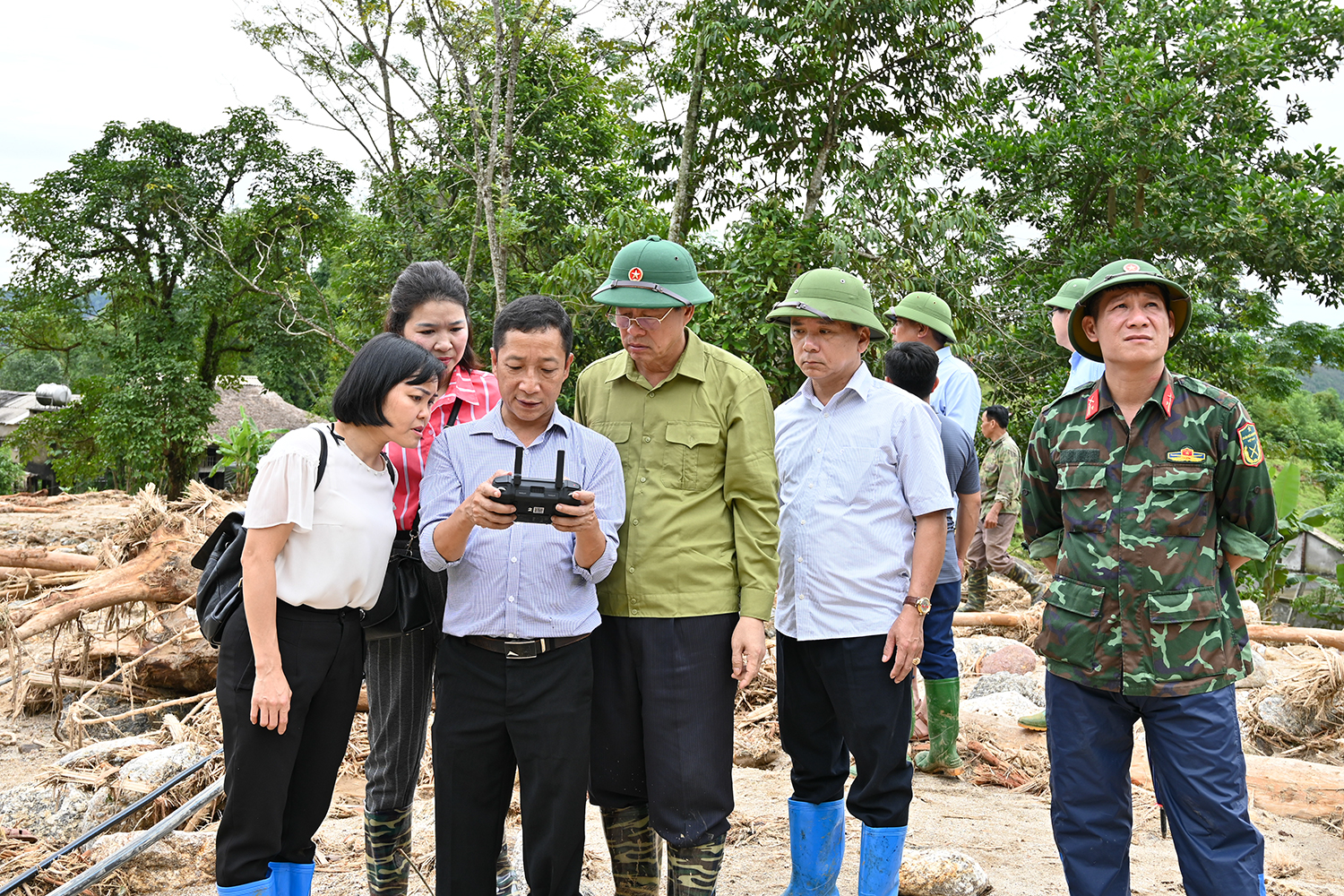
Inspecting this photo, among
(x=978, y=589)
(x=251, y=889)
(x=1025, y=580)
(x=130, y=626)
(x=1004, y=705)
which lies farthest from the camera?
(x=1025, y=580)

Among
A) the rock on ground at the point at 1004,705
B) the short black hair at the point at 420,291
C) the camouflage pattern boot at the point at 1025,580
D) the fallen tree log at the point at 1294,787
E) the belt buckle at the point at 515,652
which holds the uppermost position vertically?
the short black hair at the point at 420,291

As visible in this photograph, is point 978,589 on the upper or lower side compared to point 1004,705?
upper

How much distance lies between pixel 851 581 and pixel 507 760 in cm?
113

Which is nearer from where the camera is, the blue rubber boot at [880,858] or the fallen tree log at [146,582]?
the blue rubber boot at [880,858]

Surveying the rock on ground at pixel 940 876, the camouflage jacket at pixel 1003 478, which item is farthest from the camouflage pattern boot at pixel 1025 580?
the rock on ground at pixel 940 876

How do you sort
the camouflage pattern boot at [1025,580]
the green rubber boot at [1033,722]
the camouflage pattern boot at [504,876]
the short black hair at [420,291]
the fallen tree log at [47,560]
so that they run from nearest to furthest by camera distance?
the short black hair at [420,291] → the camouflage pattern boot at [504,876] → the green rubber boot at [1033,722] → the fallen tree log at [47,560] → the camouflage pattern boot at [1025,580]

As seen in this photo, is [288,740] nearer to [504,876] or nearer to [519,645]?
[519,645]

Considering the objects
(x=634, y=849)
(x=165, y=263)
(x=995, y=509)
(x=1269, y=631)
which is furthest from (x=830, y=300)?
(x=165, y=263)

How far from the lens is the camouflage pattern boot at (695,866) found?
8.90 feet

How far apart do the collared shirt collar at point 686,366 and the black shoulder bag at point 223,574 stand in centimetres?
87

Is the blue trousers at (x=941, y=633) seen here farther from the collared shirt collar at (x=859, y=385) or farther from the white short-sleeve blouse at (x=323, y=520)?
the white short-sleeve blouse at (x=323, y=520)

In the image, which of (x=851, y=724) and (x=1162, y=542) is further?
(x=851, y=724)

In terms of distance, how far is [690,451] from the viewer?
2.78 metres

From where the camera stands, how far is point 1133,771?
4.80m
